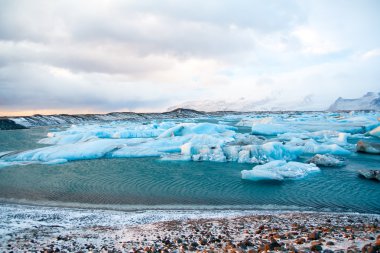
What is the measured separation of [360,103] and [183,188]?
186916mm

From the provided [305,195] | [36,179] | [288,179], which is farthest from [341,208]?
[36,179]

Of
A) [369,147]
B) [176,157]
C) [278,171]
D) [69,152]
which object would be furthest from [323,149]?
[69,152]

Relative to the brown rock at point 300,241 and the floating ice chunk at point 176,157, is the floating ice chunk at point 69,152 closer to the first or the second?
the floating ice chunk at point 176,157

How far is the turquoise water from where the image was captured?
9.32 m

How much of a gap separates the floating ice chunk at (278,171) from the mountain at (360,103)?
162 metres

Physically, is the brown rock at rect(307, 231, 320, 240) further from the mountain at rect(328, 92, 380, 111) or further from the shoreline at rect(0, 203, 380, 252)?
the mountain at rect(328, 92, 380, 111)

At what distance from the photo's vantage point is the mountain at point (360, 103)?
496 ft

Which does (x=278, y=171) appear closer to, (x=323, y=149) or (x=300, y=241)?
(x=300, y=241)

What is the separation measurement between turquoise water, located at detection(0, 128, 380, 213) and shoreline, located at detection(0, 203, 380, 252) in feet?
3.89

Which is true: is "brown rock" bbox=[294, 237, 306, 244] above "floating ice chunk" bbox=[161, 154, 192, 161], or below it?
above

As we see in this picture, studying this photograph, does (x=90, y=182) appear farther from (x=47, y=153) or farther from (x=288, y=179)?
(x=288, y=179)

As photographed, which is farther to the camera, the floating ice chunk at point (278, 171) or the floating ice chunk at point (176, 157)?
the floating ice chunk at point (176, 157)

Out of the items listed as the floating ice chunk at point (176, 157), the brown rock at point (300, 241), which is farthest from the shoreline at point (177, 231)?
the floating ice chunk at point (176, 157)

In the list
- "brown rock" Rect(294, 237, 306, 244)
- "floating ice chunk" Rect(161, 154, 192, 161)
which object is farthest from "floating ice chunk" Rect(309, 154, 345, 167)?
"brown rock" Rect(294, 237, 306, 244)
